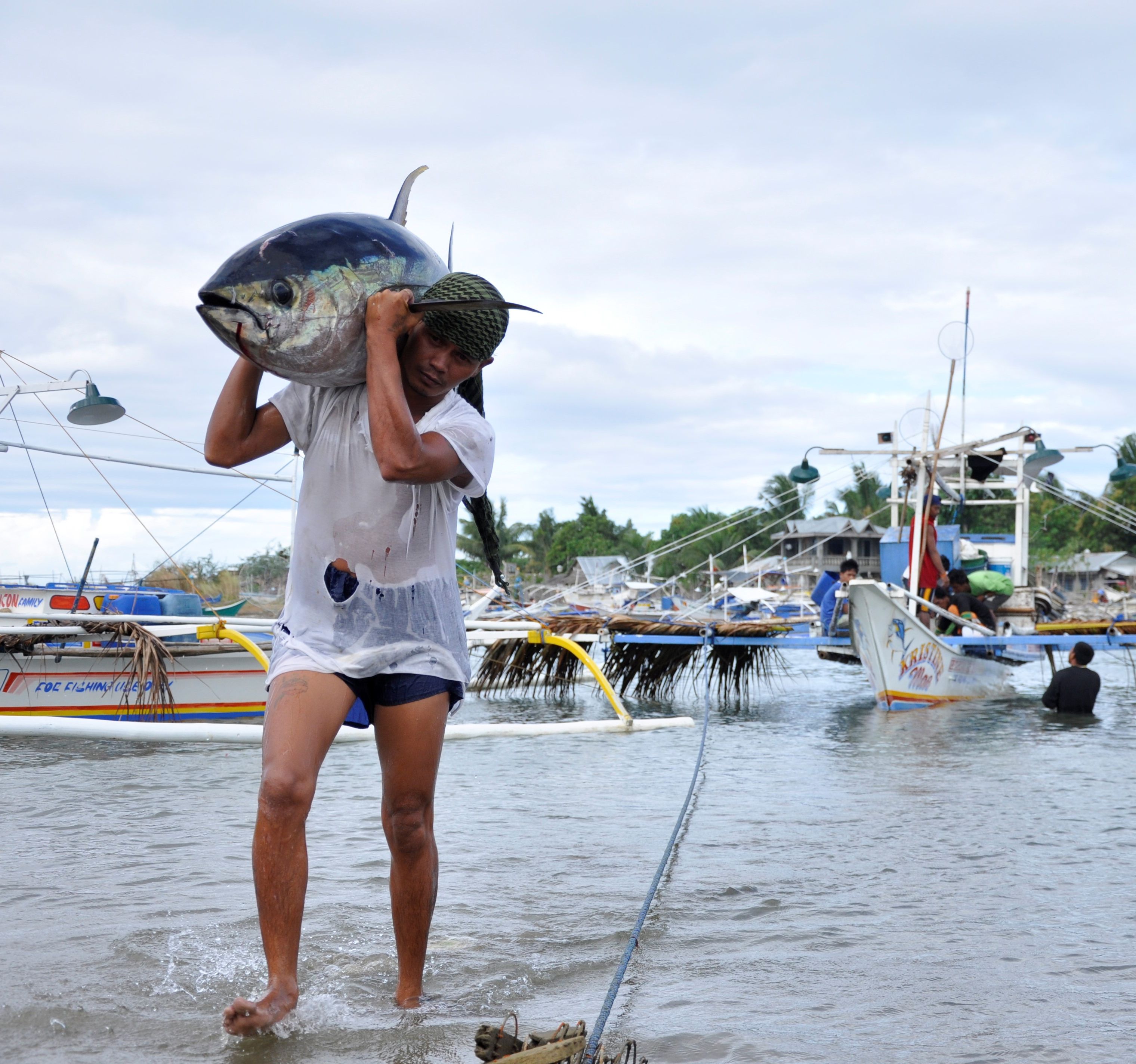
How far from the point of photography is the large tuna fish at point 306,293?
8.61ft

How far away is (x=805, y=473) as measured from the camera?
1733 centimetres

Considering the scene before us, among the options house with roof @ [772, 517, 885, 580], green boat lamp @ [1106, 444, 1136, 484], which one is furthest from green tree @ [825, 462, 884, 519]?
green boat lamp @ [1106, 444, 1136, 484]

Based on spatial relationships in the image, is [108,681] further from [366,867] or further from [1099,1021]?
[1099,1021]

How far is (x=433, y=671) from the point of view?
286 cm

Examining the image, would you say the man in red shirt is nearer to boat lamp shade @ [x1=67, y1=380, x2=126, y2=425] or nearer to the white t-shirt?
boat lamp shade @ [x1=67, y1=380, x2=126, y2=425]

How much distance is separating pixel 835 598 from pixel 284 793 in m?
15.0

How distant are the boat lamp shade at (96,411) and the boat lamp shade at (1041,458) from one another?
41.5 feet

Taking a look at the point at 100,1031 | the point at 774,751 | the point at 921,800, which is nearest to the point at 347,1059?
the point at 100,1031

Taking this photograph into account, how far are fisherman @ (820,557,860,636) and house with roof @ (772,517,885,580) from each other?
5651cm

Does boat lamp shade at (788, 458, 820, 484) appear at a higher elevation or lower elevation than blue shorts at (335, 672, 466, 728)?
higher

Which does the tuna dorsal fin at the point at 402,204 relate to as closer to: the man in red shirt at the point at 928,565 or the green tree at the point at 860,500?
the man in red shirt at the point at 928,565

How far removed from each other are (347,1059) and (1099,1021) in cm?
198

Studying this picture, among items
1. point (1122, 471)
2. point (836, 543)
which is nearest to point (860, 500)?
point (836, 543)

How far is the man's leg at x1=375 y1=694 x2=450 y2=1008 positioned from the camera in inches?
112
